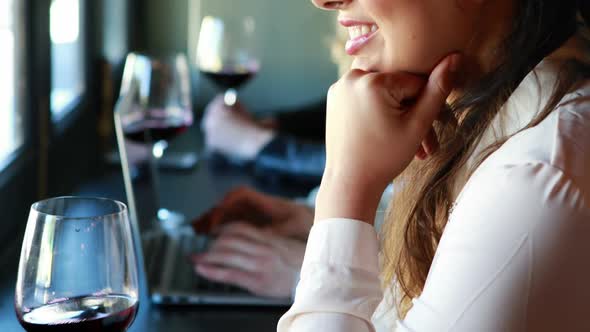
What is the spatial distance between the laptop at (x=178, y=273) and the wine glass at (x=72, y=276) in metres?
0.43

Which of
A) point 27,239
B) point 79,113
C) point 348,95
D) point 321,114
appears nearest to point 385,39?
point 348,95

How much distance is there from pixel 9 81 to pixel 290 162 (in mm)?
763

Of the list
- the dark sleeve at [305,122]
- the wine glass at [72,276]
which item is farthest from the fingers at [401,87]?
the dark sleeve at [305,122]

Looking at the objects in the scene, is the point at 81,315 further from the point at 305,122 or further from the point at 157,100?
the point at 305,122

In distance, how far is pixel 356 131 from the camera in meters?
1.01

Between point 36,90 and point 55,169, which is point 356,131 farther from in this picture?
point 55,169

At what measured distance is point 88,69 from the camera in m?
2.24

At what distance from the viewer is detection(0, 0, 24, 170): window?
4.87ft

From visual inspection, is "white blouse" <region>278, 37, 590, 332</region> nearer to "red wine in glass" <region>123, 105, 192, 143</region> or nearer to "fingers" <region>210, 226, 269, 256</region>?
"fingers" <region>210, 226, 269, 256</region>

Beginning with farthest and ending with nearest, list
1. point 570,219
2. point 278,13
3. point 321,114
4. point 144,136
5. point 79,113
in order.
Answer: point 278,13
point 321,114
point 79,113
point 144,136
point 570,219

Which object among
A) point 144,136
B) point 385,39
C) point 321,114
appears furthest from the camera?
point 321,114

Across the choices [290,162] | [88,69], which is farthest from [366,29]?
[88,69]

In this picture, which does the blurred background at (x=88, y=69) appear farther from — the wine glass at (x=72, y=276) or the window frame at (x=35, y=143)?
the wine glass at (x=72, y=276)

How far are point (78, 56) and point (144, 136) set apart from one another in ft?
1.63
